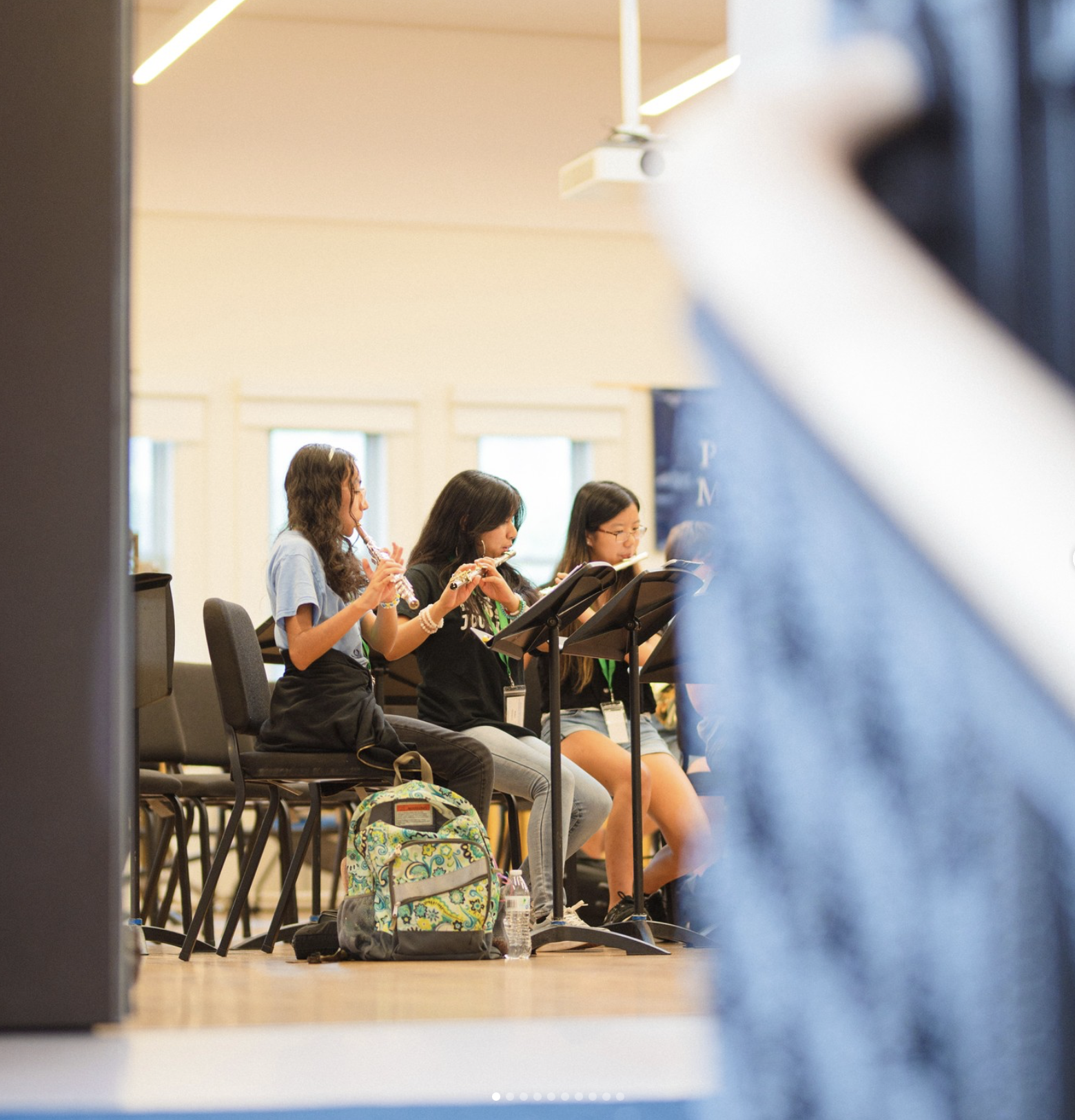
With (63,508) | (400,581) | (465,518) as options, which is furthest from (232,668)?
(63,508)

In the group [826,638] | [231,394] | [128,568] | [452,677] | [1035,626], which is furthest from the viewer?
[231,394]

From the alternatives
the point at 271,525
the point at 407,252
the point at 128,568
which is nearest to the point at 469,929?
the point at 128,568

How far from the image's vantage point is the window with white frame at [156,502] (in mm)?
6922

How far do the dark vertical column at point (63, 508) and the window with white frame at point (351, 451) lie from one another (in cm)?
573

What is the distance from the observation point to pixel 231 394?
23.2 ft

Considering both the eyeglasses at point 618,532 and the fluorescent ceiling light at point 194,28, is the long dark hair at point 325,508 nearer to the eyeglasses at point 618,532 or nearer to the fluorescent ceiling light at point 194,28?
the eyeglasses at point 618,532

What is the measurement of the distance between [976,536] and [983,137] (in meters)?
0.14

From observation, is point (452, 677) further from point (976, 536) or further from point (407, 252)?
point (407, 252)

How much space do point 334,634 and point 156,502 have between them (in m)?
4.18

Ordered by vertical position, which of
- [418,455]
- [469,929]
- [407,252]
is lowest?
[469,929]

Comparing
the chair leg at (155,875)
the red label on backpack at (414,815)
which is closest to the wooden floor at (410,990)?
the red label on backpack at (414,815)

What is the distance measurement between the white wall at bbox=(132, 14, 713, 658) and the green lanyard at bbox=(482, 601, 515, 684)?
3454 millimetres

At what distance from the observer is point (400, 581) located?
10.8 feet

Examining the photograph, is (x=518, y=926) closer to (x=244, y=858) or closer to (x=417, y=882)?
(x=417, y=882)
